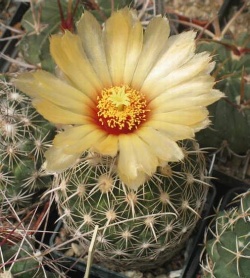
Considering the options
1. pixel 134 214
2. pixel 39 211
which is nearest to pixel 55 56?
pixel 134 214

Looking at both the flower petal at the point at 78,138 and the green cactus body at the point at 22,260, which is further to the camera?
the green cactus body at the point at 22,260

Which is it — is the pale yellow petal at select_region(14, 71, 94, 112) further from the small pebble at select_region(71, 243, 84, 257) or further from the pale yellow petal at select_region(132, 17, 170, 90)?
the small pebble at select_region(71, 243, 84, 257)

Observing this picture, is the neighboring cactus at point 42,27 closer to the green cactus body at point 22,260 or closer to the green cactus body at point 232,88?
the green cactus body at point 232,88

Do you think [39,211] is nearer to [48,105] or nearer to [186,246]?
[186,246]

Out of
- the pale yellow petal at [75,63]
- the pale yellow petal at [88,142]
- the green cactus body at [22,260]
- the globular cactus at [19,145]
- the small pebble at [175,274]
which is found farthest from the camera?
the small pebble at [175,274]

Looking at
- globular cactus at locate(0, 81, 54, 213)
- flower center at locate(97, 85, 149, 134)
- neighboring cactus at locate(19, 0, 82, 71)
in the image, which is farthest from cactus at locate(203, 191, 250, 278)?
neighboring cactus at locate(19, 0, 82, 71)

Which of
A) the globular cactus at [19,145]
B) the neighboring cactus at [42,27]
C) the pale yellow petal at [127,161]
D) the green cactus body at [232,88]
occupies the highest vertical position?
the pale yellow petal at [127,161]

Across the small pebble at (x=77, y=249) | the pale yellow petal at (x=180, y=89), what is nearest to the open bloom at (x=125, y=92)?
the pale yellow petal at (x=180, y=89)

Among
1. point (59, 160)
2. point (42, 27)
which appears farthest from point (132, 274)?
point (42, 27)
